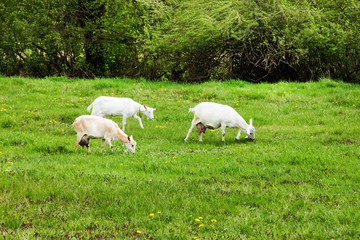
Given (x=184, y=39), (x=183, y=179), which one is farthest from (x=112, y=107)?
(x=184, y=39)

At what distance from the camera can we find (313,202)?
7.68 meters

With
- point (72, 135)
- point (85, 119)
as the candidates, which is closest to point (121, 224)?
point (85, 119)

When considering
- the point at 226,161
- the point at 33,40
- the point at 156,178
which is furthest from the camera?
the point at 33,40

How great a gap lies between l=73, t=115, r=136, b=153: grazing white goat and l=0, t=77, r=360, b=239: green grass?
1.17 feet

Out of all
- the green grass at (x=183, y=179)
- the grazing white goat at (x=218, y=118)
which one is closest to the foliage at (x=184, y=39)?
the green grass at (x=183, y=179)

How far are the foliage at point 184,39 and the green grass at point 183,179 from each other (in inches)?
277

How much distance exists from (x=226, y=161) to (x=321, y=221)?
13.2 feet

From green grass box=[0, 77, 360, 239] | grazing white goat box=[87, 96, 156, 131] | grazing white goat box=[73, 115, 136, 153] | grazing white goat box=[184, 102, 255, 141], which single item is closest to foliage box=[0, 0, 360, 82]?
green grass box=[0, 77, 360, 239]

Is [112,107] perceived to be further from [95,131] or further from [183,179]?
[183,179]

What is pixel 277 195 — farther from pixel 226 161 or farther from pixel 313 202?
pixel 226 161

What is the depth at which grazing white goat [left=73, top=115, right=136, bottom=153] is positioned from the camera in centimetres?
1147

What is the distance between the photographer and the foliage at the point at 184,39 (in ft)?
78.5

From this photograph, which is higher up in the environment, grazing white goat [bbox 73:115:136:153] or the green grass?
grazing white goat [bbox 73:115:136:153]

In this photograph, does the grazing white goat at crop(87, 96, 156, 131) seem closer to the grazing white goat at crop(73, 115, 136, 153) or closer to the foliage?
the grazing white goat at crop(73, 115, 136, 153)
